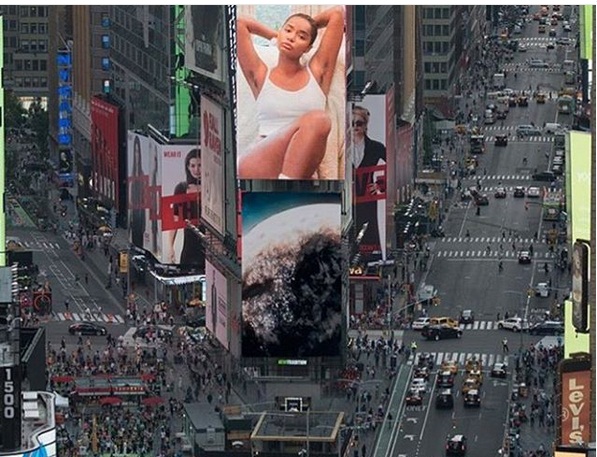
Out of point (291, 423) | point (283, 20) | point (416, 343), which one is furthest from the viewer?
point (416, 343)

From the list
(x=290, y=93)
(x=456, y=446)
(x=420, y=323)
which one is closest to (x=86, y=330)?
(x=420, y=323)

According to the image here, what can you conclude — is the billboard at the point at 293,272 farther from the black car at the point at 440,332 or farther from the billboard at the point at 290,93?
the black car at the point at 440,332

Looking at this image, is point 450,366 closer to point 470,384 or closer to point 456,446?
point 470,384

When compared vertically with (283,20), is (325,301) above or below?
below

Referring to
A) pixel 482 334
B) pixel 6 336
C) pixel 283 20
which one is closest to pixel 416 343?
pixel 482 334

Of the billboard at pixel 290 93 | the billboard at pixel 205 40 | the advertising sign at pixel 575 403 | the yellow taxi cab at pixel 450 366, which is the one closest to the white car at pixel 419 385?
the yellow taxi cab at pixel 450 366

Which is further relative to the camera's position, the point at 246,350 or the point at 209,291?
the point at 209,291

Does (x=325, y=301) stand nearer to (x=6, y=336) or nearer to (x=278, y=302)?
(x=278, y=302)
